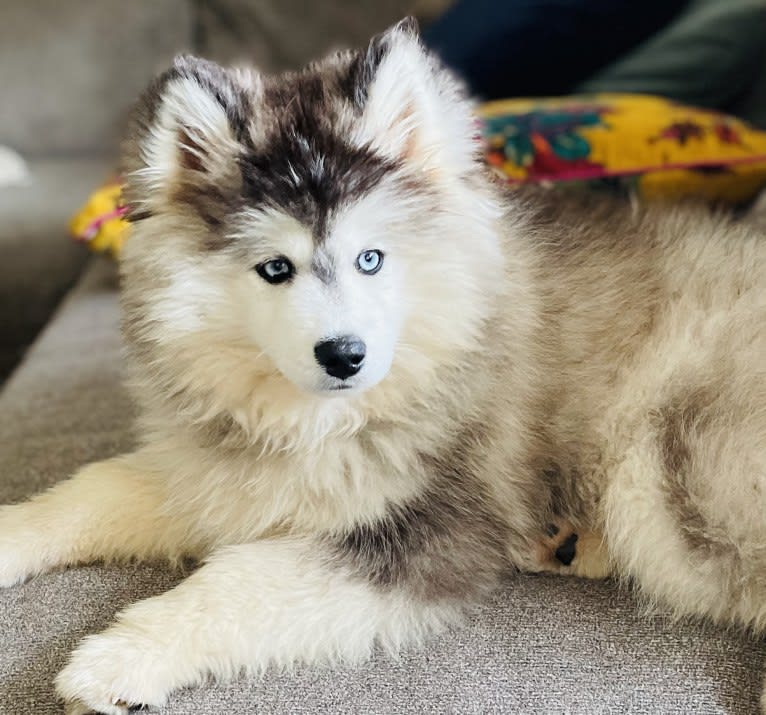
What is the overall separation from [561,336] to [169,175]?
68 centimetres

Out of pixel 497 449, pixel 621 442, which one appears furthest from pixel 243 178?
pixel 621 442

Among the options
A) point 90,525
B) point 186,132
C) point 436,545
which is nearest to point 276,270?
point 186,132

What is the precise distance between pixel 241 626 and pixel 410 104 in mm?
793

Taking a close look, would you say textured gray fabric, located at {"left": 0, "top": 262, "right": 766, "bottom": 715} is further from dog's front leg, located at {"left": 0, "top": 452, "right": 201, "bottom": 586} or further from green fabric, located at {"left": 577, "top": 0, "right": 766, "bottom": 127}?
green fabric, located at {"left": 577, "top": 0, "right": 766, "bottom": 127}

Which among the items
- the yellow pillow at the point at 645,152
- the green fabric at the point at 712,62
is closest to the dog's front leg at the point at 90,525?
the yellow pillow at the point at 645,152

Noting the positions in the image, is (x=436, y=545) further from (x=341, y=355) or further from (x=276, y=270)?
(x=276, y=270)

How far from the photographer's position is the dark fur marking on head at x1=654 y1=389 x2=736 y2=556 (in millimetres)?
1180

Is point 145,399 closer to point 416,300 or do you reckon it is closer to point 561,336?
point 416,300

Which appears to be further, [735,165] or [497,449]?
[735,165]

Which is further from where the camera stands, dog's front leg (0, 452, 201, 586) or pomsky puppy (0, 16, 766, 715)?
dog's front leg (0, 452, 201, 586)

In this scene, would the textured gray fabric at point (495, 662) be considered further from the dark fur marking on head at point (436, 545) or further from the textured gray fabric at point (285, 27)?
the textured gray fabric at point (285, 27)

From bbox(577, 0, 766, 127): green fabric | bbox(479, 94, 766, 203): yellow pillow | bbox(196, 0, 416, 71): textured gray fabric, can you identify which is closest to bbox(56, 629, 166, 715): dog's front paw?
bbox(479, 94, 766, 203): yellow pillow

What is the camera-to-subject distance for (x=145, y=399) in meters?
1.40

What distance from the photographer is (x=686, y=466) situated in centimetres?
121
